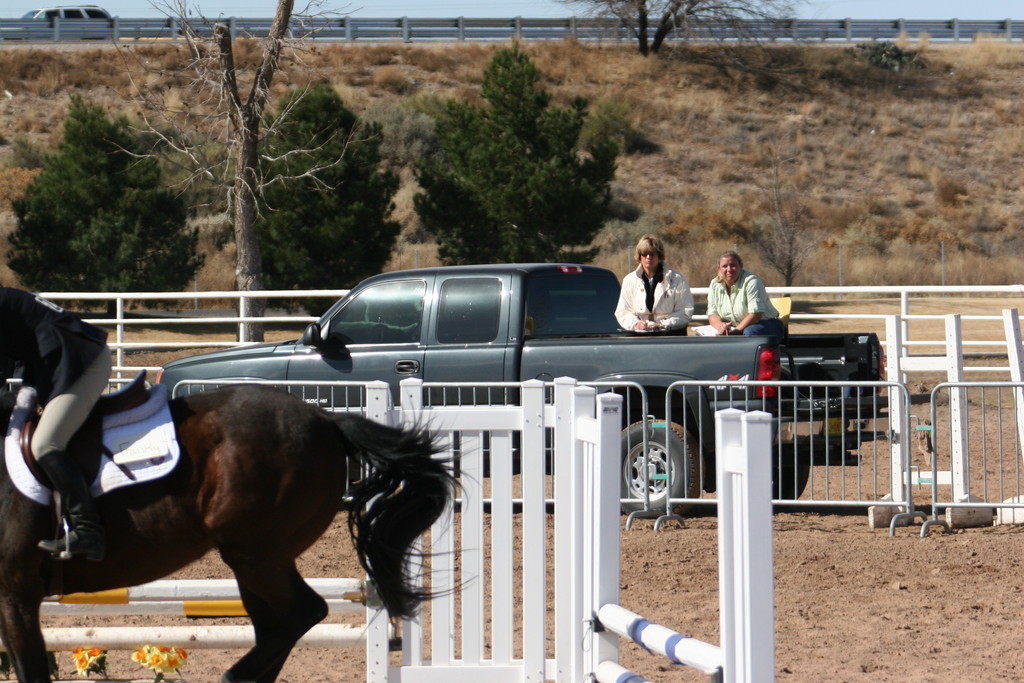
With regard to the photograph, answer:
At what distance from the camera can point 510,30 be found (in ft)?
187

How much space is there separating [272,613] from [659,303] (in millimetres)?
5815

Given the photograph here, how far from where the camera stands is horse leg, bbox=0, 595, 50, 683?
172 inches

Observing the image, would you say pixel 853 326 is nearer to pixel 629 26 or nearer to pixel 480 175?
pixel 480 175

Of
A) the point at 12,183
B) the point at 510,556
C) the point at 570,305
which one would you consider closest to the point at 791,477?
the point at 570,305

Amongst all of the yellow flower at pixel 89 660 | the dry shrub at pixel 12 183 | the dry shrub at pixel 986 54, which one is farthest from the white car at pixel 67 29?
the yellow flower at pixel 89 660

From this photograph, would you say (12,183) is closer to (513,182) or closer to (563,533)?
(513,182)

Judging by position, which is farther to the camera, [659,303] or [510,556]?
[659,303]

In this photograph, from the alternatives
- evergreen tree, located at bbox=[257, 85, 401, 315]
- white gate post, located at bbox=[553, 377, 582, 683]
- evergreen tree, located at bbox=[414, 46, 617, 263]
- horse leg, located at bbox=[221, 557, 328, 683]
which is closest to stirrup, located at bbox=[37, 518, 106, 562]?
horse leg, located at bbox=[221, 557, 328, 683]

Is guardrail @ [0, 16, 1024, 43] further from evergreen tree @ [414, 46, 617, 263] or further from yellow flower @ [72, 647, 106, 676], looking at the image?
yellow flower @ [72, 647, 106, 676]

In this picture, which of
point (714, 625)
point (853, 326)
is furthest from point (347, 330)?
point (853, 326)

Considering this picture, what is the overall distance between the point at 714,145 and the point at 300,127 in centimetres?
2533

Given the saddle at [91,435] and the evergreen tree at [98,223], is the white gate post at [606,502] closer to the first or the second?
the saddle at [91,435]

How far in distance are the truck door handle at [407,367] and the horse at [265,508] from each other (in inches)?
197

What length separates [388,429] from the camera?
4.76 meters
